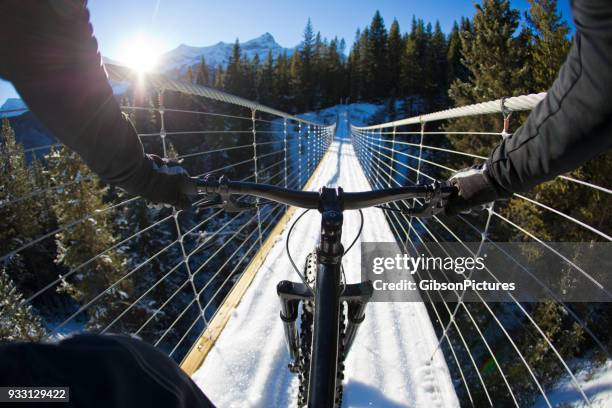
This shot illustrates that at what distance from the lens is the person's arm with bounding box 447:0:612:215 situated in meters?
0.47

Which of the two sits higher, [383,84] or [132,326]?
[383,84]

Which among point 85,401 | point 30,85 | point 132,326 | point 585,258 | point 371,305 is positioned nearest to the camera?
point 85,401

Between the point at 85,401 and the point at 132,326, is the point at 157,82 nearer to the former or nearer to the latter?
the point at 85,401

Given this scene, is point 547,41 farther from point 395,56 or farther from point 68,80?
point 395,56

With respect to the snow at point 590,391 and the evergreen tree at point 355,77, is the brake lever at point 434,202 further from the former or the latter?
the evergreen tree at point 355,77

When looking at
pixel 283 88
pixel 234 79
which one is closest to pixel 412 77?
Result: pixel 283 88

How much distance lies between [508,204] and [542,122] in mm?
12113

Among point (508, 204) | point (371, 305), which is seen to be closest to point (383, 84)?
point (508, 204)

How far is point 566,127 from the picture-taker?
0.62 meters

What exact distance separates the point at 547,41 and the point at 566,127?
15000mm

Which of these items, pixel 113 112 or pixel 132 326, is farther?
pixel 132 326

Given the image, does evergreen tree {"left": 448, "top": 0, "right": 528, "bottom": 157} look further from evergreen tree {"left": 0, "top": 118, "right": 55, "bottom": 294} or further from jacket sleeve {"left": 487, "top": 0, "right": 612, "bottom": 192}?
evergreen tree {"left": 0, "top": 118, "right": 55, "bottom": 294}

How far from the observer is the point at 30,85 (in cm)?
63

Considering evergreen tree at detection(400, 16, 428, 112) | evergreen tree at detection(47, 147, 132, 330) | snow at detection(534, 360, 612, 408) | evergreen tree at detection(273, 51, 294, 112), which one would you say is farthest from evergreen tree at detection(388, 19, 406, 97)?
snow at detection(534, 360, 612, 408)
